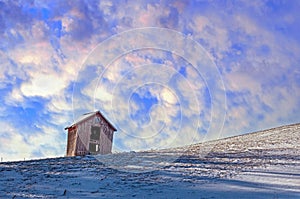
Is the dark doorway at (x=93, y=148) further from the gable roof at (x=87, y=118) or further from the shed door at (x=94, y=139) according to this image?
the gable roof at (x=87, y=118)

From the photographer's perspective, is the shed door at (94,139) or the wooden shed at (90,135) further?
the shed door at (94,139)

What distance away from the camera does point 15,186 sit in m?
15.9

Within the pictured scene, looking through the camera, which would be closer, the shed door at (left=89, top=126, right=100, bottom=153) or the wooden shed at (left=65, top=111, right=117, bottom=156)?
the wooden shed at (left=65, top=111, right=117, bottom=156)

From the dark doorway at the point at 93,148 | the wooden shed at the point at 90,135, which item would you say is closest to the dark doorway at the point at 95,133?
the wooden shed at the point at 90,135

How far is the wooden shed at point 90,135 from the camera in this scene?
110 feet

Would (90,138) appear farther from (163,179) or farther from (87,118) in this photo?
(163,179)

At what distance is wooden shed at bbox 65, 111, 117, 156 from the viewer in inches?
1323

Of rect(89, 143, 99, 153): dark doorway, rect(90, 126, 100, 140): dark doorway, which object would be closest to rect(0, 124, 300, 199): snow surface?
rect(89, 143, 99, 153): dark doorway

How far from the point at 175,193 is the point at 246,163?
7.90 m

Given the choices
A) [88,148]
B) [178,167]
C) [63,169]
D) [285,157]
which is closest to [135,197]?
[178,167]

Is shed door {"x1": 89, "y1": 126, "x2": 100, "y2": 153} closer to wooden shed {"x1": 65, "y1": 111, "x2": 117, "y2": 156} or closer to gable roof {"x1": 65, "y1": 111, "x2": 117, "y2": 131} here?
wooden shed {"x1": 65, "y1": 111, "x2": 117, "y2": 156}

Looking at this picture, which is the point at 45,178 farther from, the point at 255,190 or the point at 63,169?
the point at 255,190

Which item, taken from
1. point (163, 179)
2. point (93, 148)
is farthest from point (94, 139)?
point (163, 179)

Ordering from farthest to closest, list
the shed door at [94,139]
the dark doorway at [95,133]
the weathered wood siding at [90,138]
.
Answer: the dark doorway at [95,133] < the shed door at [94,139] < the weathered wood siding at [90,138]
